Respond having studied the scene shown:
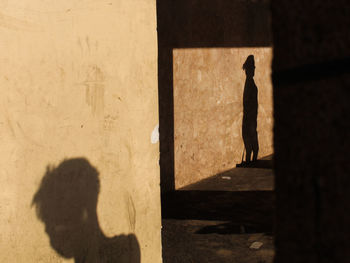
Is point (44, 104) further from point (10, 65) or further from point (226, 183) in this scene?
point (226, 183)

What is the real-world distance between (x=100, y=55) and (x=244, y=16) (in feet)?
22.8

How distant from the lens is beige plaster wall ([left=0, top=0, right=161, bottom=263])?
2.96 meters

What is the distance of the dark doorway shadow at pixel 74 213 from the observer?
3.14 m

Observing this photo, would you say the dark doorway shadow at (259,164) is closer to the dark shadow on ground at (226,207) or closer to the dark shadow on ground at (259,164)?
the dark shadow on ground at (259,164)

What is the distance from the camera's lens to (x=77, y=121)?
3332 mm

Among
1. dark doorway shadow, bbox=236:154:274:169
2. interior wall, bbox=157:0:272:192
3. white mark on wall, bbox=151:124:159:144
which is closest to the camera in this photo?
white mark on wall, bbox=151:124:159:144

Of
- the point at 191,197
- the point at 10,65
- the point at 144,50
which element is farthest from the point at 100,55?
the point at 191,197

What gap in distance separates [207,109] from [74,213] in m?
5.51

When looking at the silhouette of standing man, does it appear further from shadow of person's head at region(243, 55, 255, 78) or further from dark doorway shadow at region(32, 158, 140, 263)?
dark doorway shadow at region(32, 158, 140, 263)

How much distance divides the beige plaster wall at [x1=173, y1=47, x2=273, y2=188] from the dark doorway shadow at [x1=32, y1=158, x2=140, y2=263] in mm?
4445

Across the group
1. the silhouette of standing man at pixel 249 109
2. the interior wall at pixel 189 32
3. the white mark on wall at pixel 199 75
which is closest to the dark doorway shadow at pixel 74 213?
the interior wall at pixel 189 32

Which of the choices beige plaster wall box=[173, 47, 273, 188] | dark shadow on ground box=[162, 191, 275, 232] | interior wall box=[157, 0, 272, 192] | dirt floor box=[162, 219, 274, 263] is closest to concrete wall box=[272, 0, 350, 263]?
dirt floor box=[162, 219, 274, 263]

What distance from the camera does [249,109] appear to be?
391 inches

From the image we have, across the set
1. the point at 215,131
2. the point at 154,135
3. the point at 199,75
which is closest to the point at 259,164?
the point at 215,131
